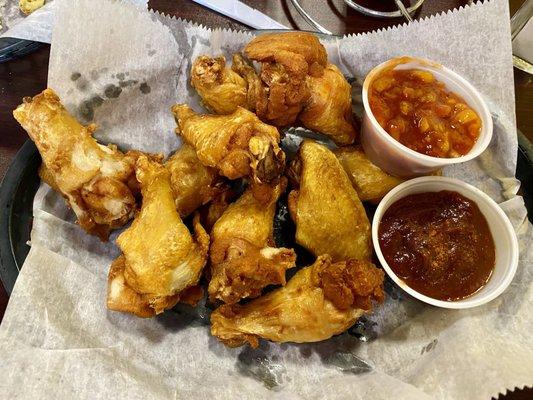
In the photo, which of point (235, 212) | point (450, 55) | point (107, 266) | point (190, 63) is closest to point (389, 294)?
point (235, 212)

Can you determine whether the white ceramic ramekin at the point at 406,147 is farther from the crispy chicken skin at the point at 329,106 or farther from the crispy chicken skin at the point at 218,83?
the crispy chicken skin at the point at 218,83

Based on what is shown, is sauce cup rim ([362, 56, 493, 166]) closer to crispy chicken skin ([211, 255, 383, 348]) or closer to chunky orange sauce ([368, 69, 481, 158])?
chunky orange sauce ([368, 69, 481, 158])

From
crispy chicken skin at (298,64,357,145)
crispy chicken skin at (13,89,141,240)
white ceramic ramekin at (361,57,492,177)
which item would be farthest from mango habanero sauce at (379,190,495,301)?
crispy chicken skin at (13,89,141,240)

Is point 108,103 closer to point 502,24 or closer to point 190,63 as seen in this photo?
point 190,63

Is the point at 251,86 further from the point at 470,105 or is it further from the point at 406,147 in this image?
the point at 470,105

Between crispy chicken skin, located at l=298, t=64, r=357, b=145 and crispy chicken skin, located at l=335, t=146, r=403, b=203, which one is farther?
crispy chicken skin, located at l=335, t=146, r=403, b=203

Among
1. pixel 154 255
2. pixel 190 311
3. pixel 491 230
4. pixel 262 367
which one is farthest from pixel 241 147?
pixel 491 230
